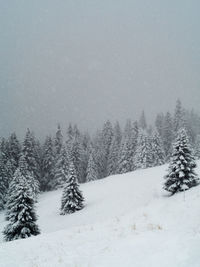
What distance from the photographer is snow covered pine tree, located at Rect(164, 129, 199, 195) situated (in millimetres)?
14711

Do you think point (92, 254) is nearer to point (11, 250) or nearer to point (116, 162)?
point (11, 250)

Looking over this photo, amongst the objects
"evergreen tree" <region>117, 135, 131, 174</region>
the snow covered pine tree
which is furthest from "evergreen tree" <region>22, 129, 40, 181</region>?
the snow covered pine tree

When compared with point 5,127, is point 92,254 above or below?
below

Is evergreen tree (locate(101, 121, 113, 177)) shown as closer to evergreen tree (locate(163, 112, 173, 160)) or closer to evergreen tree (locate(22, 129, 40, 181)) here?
evergreen tree (locate(163, 112, 173, 160))

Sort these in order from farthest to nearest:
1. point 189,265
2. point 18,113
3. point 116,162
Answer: point 18,113 → point 116,162 → point 189,265

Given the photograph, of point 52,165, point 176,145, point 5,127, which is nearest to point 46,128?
point 5,127

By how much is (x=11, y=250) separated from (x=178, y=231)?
7555 mm

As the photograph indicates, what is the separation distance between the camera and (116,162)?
159ft

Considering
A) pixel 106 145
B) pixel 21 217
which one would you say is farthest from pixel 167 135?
pixel 21 217

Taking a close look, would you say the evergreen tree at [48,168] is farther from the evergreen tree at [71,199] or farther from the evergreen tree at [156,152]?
the evergreen tree at [156,152]

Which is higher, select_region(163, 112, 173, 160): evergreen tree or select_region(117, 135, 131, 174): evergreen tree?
select_region(163, 112, 173, 160): evergreen tree

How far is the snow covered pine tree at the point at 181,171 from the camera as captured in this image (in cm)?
1471

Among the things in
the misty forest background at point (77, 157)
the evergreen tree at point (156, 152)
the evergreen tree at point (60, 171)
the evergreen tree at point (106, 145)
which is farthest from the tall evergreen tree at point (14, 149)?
the evergreen tree at point (156, 152)

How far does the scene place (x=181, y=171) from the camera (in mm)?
14953
